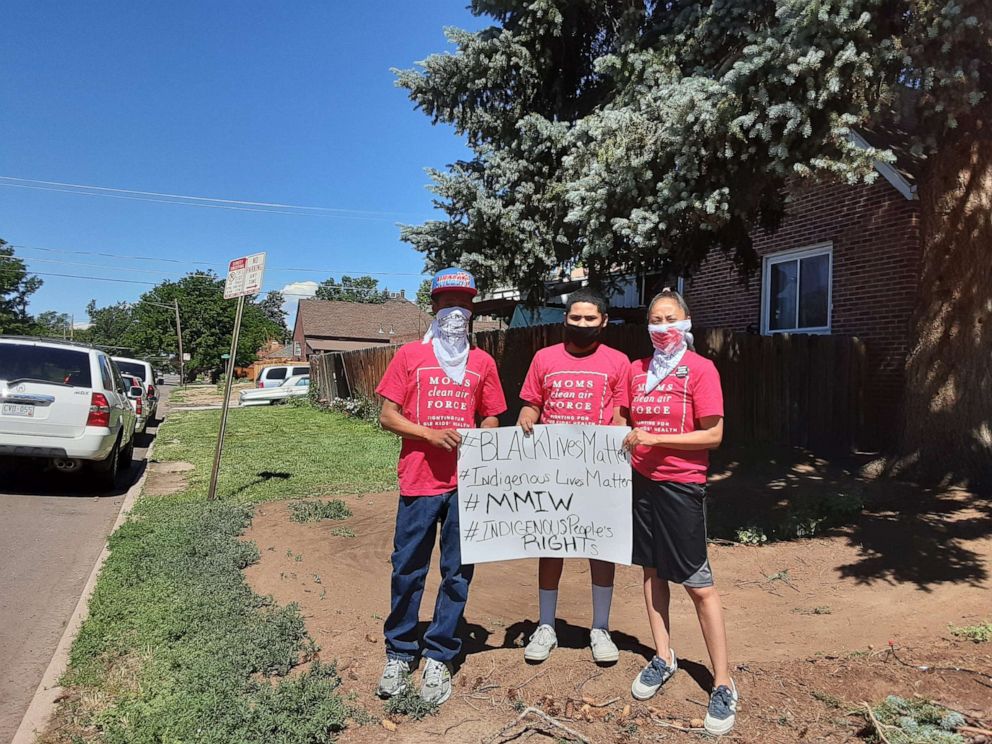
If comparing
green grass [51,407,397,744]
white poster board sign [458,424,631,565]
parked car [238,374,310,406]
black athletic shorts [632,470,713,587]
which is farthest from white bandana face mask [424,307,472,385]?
parked car [238,374,310,406]

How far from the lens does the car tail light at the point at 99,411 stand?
8117mm

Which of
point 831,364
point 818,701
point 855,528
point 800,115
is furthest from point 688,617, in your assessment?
point 831,364

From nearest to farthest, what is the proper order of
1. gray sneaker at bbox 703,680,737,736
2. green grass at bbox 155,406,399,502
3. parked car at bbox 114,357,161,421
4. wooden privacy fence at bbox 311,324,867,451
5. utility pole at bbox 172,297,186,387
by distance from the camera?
gray sneaker at bbox 703,680,737,736 < green grass at bbox 155,406,399,502 < wooden privacy fence at bbox 311,324,867,451 < parked car at bbox 114,357,161,421 < utility pole at bbox 172,297,186,387

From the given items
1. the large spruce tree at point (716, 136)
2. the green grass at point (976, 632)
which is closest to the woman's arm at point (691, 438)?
the green grass at point (976, 632)

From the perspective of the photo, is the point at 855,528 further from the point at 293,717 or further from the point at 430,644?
the point at 293,717

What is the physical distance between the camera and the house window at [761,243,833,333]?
11.5 meters

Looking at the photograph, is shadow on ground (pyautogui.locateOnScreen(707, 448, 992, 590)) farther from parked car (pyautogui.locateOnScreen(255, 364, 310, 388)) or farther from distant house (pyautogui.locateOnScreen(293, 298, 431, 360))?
distant house (pyautogui.locateOnScreen(293, 298, 431, 360))

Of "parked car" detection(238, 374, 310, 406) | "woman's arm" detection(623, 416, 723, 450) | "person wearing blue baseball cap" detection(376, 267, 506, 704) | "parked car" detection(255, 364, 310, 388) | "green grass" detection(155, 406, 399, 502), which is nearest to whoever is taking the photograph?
"woman's arm" detection(623, 416, 723, 450)

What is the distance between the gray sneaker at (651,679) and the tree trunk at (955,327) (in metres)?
5.05

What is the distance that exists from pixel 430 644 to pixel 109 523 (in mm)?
5441

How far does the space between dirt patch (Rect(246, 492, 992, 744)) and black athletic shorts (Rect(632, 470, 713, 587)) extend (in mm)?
607

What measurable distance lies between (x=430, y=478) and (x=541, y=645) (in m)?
1.07

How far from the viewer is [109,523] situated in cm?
730

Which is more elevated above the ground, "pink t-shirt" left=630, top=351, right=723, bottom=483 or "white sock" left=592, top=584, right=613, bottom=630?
"pink t-shirt" left=630, top=351, right=723, bottom=483
